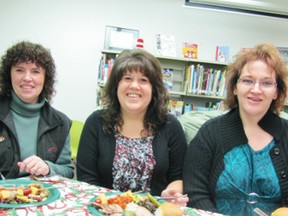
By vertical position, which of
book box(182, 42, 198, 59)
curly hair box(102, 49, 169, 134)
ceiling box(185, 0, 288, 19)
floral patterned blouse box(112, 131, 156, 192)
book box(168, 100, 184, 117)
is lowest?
floral patterned blouse box(112, 131, 156, 192)

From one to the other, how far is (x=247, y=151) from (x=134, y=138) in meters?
0.59

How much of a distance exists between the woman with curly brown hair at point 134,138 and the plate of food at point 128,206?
44cm

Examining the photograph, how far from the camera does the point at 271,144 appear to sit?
146 centimetres

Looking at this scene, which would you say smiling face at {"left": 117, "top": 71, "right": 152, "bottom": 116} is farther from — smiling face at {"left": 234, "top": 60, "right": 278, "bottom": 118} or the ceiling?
the ceiling

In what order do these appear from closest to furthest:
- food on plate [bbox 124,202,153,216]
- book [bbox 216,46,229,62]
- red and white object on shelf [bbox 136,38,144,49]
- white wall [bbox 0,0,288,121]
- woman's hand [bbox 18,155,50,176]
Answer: food on plate [bbox 124,202,153,216] < woman's hand [bbox 18,155,50,176] < red and white object on shelf [bbox 136,38,144,49] < white wall [bbox 0,0,288,121] < book [bbox 216,46,229,62]

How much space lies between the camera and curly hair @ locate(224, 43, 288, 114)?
1438mm

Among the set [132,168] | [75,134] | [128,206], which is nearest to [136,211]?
[128,206]

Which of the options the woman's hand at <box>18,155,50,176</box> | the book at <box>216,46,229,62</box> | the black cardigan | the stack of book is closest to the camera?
the woman's hand at <box>18,155,50,176</box>

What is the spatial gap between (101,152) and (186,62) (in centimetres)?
257

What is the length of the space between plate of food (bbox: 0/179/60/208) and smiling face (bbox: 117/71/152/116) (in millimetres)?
612

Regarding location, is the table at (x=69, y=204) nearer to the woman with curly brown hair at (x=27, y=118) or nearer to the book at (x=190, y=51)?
the woman with curly brown hair at (x=27, y=118)

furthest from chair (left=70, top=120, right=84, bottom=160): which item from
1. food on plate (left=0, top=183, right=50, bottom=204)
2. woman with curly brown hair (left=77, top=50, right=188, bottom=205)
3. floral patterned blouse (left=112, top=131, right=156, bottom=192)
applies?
food on plate (left=0, top=183, right=50, bottom=204)

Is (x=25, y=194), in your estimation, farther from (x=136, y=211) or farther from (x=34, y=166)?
(x=136, y=211)

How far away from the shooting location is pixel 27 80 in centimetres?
159
